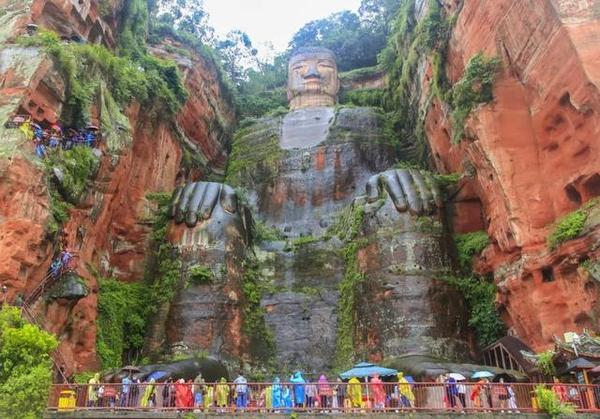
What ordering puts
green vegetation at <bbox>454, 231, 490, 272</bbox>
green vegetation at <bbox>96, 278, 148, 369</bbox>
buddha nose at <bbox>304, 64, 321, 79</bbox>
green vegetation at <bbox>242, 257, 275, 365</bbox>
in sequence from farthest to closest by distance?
buddha nose at <bbox>304, 64, 321, 79</bbox>, green vegetation at <bbox>454, 231, 490, 272</bbox>, green vegetation at <bbox>242, 257, 275, 365</bbox>, green vegetation at <bbox>96, 278, 148, 369</bbox>

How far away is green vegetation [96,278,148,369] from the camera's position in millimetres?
21969

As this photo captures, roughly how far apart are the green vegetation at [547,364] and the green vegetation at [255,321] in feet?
32.9

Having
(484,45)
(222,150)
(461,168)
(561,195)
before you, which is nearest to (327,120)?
(222,150)

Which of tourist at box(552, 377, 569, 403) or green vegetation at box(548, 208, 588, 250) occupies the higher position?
green vegetation at box(548, 208, 588, 250)

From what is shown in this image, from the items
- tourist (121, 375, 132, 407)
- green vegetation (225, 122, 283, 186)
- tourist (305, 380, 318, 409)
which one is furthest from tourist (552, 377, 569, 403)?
green vegetation (225, 122, 283, 186)

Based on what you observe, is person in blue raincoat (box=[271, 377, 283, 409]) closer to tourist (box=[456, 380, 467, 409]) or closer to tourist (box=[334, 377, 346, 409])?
tourist (box=[334, 377, 346, 409])

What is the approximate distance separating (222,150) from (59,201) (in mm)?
20785

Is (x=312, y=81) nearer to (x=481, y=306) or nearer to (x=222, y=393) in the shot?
(x=481, y=306)

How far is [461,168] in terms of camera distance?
86.4ft

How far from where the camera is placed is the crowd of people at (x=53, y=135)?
18.6 m

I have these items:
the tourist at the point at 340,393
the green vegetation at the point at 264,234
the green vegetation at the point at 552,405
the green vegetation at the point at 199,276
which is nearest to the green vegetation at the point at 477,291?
the green vegetation at the point at 552,405

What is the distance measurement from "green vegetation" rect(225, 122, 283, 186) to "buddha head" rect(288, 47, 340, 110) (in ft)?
19.8

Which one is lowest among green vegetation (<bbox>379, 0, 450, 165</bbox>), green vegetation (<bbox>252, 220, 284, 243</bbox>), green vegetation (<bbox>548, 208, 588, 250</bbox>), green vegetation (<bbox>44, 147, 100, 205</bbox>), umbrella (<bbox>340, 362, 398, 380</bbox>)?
umbrella (<bbox>340, 362, 398, 380</bbox>)

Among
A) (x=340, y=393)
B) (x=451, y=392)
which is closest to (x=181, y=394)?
(x=340, y=393)
